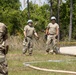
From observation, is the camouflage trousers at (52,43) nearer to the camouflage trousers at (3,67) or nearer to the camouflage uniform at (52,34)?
the camouflage uniform at (52,34)

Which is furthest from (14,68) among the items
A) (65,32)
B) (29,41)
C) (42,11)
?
(42,11)

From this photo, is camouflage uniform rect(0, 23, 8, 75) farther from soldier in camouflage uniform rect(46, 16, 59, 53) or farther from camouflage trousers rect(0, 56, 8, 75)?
soldier in camouflage uniform rect(46, 16, 59, 53)

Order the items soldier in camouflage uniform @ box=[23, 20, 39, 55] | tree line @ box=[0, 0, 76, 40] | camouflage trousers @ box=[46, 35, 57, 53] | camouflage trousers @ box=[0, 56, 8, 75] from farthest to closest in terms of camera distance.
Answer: tree line @ box=[0, 0, 76, 40]
camouflage trousers @ box=[46, 35, 57, 53]
soldier in camouflage uniform @ box=[23, 20, 39, 55]
camouflage trousers @ box=[0, 56, 8, 75]

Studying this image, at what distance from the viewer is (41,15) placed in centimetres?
6875

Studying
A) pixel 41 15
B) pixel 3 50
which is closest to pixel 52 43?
pixel 3 50

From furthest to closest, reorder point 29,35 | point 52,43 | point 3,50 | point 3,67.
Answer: point 52,43 → point 29,35 → point 3,50 → point 3,67

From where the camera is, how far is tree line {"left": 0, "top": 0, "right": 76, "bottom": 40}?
53031 mm

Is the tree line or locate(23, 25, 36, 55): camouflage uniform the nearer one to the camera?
locate(23, 25, 36, 55): camouflage uniform

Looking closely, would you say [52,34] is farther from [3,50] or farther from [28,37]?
[3,50]

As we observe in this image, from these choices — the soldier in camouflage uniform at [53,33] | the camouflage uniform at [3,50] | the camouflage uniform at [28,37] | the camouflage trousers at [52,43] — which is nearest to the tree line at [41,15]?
the camouflage trousers at [52,43]

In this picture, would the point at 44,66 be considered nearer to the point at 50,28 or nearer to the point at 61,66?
the point at 61,66

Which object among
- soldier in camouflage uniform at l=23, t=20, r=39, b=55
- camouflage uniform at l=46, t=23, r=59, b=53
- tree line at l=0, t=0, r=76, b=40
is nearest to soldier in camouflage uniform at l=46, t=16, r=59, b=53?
camouflage uniform at l=46, t=23, r=59, b=53

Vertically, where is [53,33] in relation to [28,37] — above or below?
above

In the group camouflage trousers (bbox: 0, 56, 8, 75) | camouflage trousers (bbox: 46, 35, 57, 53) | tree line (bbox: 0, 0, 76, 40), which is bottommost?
camouflage trousers (bbox: 0, 56, 8, 75)
